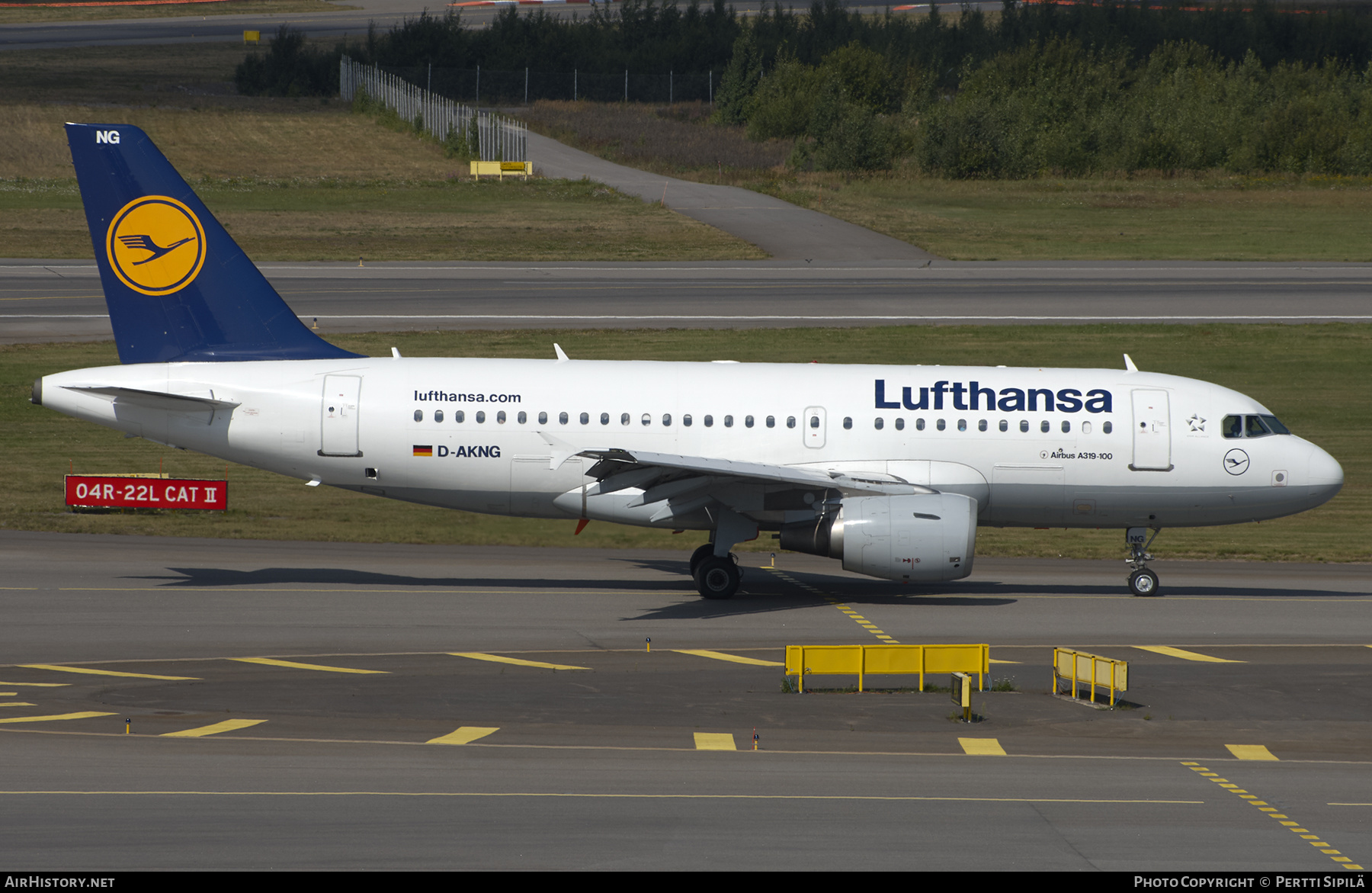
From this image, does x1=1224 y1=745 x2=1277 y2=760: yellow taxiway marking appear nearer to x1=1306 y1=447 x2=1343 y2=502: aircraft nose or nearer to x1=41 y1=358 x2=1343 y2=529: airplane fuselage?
x1=41 y1=358 x2=1343 y2=529: airplane fuselage

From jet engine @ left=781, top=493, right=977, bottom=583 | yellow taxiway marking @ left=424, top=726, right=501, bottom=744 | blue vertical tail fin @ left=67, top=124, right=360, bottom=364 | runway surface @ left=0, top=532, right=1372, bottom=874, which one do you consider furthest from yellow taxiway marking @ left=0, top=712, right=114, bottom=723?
jet engine @ left=781, top=493, right=977, bottom=583

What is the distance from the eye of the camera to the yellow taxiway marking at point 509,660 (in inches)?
898

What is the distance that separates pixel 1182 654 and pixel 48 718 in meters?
18.8

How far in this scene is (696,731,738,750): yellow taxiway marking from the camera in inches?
731

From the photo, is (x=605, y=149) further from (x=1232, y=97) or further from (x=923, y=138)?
(x=1232, y=97)

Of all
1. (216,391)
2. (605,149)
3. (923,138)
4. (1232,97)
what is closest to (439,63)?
(605,149)

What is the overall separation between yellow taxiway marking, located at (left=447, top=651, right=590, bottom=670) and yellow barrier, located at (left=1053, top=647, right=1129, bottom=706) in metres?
7.77

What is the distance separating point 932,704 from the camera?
2100cm

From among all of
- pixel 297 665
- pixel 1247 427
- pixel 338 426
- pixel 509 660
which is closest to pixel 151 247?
pixel 338 426

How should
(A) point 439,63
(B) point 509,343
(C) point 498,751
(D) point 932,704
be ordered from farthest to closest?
(A) point 439,63 → (B) point 509,343 → (D) point 932,704 → (C) point 498,751

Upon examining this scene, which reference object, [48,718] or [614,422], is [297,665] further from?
[614,422]

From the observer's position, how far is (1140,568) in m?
29.5

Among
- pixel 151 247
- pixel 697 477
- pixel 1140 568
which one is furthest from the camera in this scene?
pixel 1140 568

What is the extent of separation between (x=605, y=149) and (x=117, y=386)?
87494 mm
